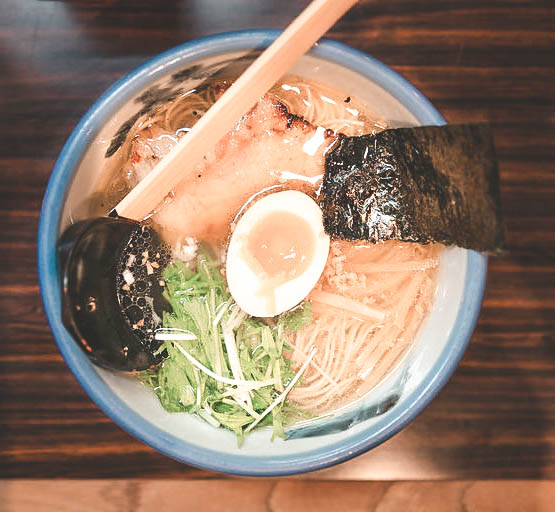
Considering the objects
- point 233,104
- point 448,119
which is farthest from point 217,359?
point 448,119

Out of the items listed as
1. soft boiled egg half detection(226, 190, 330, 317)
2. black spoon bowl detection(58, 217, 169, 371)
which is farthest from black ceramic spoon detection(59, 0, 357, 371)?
soft boiled egg half detection(226, 190, 330, 317)

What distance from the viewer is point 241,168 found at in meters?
1.31

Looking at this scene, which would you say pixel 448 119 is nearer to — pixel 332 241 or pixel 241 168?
pixel 332 241

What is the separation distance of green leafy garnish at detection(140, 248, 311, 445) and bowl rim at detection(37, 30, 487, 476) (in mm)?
146

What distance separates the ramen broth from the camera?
1.28 m

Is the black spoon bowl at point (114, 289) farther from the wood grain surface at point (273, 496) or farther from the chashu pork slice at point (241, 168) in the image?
the wood grain surface at point (273, 496)

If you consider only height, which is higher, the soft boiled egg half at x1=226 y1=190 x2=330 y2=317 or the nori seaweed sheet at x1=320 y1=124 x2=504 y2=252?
the nori seaweed sheet at x1=320 y1=124 x2=504 y2=252

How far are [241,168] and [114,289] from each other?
43 centimetres

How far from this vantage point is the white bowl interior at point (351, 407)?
1.09 meters

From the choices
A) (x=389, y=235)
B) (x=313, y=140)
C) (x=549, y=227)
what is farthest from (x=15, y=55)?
(x=549, y=227)

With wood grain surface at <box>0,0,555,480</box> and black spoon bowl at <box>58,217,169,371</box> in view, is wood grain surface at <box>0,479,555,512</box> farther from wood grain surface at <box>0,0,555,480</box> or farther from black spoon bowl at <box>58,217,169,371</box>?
black spoon bowl at <box>58,217,169,371</box>

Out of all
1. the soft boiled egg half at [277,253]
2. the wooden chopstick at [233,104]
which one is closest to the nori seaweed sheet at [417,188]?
the soft boiled egg half at [277,253]

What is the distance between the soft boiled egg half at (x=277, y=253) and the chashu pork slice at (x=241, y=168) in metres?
0.06

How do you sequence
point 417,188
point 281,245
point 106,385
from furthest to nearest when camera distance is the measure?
point 281,245 < point 417,188 < point 106,385
